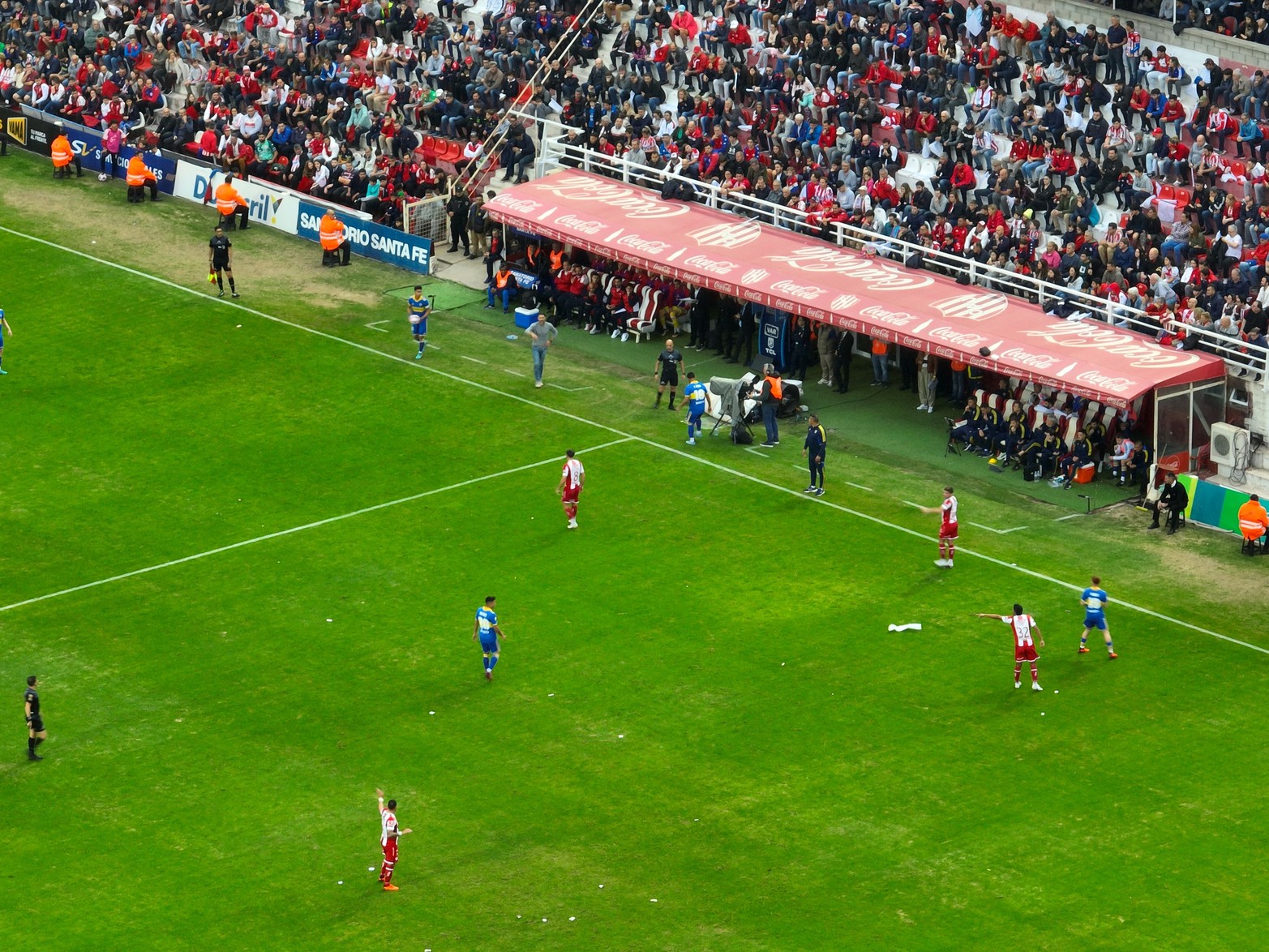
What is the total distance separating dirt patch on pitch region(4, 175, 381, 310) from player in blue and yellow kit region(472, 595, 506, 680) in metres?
21.3

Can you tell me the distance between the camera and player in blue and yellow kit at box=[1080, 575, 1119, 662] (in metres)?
40.2

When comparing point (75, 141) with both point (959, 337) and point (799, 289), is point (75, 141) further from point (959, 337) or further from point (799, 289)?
point (959, 337)

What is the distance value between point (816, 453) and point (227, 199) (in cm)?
2349

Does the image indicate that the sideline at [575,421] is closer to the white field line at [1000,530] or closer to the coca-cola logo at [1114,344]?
the white field line at [1000,530]

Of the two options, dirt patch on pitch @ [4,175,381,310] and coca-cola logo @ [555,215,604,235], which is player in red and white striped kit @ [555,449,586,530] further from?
dirt patch on pitch @ [4,175,381,310]

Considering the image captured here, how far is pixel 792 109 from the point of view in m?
60.9

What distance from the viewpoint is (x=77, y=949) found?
3189 centimetres

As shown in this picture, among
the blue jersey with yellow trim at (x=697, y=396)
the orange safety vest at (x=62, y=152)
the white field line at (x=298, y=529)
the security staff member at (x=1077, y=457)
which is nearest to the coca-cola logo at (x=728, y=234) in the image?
the blue jersey with yellow trim at (x=697, y=396)

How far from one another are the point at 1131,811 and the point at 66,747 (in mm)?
17314

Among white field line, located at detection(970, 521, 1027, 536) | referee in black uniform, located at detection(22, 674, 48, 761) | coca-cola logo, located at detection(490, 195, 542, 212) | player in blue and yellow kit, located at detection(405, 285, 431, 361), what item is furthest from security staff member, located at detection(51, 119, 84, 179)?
referee in black uniform, located at detection(22, 674, 48, 761)

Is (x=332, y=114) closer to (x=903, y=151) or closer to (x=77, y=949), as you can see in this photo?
(x=903, y=151)

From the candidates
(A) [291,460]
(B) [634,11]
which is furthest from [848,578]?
(B) [634,11]

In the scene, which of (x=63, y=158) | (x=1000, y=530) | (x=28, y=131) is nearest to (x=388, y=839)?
(x=1000, y=530)

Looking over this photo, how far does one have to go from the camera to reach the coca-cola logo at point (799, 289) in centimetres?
5225
